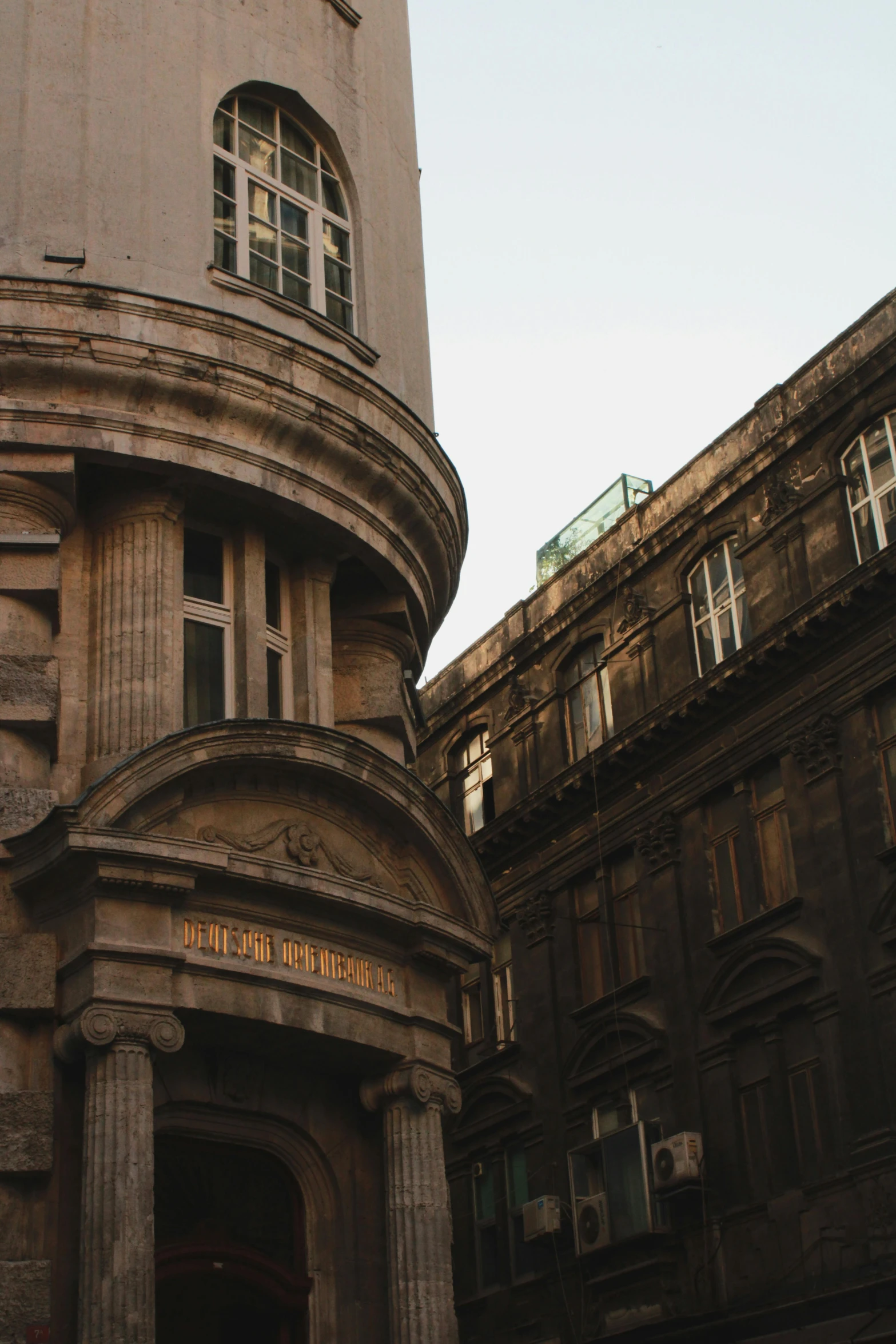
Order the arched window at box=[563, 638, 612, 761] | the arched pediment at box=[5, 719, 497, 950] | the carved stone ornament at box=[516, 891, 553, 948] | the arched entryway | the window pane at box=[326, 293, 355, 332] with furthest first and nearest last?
the arched window at box=[563, 638, 612, 761], the carved stone ornament at box=[516, 891, 553, 948], the window pane at box=[326, 293, 355, 332], the arched entryway, the arched pediment at box=[5, 719, 497, 950]

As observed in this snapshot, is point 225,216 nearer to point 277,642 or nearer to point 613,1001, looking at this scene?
point 277,642

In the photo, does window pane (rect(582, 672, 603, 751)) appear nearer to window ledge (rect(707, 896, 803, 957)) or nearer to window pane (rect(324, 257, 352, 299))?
window ledge (rect(707, 896, 803, 957))

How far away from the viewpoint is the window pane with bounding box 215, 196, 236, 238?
55.6 ft

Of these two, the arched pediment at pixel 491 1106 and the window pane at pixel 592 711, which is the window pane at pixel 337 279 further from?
the arched pediment at pixel 491 1106

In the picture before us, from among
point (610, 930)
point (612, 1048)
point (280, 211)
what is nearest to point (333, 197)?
point (280, 211)

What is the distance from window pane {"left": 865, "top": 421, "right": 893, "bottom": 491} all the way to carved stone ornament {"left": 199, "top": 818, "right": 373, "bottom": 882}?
12.9 meters

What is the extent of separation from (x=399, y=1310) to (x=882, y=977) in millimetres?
11130

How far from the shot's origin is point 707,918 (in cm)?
2675

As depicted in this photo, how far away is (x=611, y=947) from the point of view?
28594mm

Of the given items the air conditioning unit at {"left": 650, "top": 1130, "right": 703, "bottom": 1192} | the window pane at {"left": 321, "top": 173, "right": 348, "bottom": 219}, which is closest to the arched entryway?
the window pane at {"left": 321, "top": 173, "right": 348, "bottom": 219}

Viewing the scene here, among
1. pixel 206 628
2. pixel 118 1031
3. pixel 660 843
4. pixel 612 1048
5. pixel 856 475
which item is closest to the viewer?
pixel 118 1031

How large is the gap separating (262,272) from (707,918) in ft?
43.3

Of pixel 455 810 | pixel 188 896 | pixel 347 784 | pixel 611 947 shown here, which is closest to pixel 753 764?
pixel 611 947

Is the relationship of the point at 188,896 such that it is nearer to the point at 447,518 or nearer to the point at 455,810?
the point at 447,518
